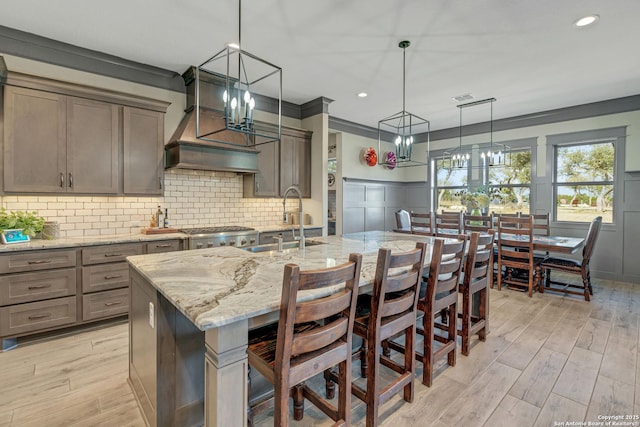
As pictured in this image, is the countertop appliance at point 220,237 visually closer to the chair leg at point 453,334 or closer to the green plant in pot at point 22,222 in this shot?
the green plant in pot at point 22,222

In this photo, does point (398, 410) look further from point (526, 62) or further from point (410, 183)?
point (410, 183)

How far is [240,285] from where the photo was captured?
1.54 m

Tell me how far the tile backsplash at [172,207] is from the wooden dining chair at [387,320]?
10.2ft

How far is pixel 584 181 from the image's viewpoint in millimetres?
5391

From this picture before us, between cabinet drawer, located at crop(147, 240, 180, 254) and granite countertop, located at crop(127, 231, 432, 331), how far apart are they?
130cm

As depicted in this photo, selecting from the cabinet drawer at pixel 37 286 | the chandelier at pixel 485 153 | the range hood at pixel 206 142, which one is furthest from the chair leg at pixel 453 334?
the chandelier at pixel 485 153

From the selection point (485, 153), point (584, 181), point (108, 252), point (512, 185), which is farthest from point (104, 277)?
point (584, 181)

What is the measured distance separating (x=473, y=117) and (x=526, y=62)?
2491 mm

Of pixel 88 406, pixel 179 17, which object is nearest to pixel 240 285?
pixel 88 406

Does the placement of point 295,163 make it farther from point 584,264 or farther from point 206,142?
point 584,264

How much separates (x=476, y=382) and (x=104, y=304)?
3467 mm

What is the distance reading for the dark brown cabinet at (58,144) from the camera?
A: 288 centimetres

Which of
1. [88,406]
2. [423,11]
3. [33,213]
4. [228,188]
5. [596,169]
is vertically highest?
[423,11]

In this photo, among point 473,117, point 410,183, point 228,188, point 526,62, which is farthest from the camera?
point 410,183
